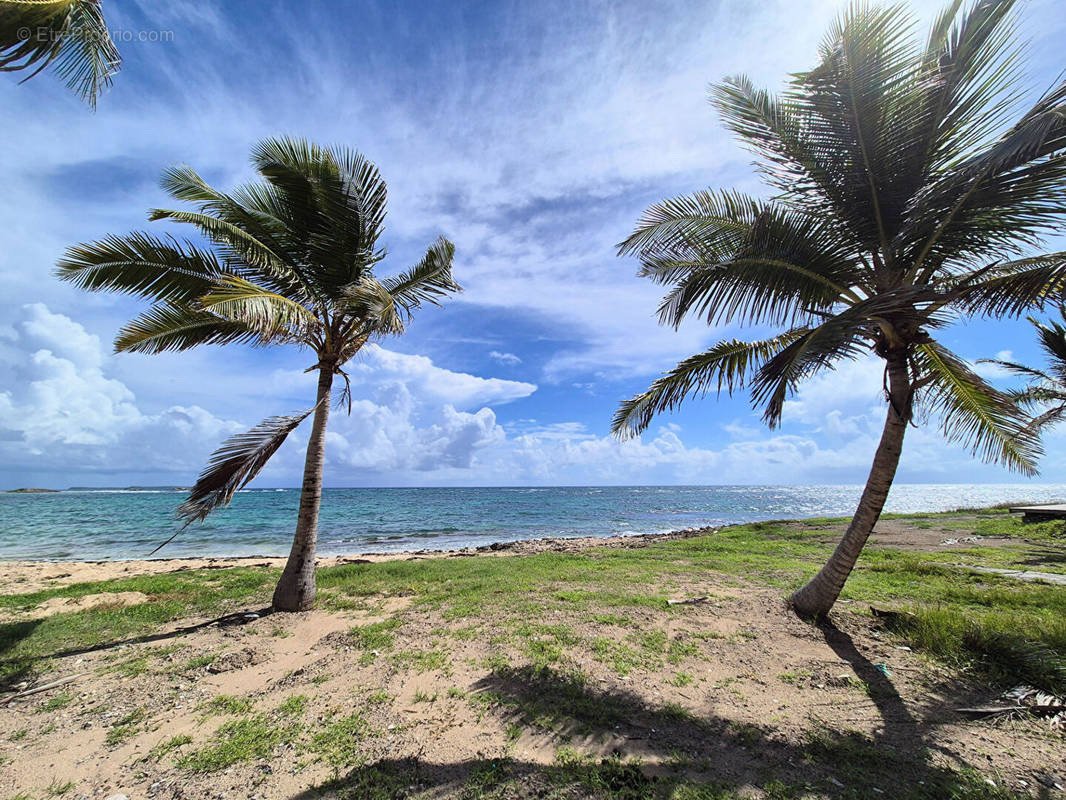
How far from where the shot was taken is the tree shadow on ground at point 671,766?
9.91ft

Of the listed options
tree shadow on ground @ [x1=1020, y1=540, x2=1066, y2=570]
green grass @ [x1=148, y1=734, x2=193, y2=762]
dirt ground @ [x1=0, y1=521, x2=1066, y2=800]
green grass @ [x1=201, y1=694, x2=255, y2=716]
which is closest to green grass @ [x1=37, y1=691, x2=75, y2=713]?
dirt ground @ [x1=0, y1=521, x2=1066, y2=800]

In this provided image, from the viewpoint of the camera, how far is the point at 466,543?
75.9ft

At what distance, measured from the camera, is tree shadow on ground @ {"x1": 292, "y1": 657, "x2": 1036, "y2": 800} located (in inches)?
119

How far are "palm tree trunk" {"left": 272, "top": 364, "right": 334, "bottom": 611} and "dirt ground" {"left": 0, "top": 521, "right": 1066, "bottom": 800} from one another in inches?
29.8

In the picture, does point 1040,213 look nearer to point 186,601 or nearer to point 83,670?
point 83,670

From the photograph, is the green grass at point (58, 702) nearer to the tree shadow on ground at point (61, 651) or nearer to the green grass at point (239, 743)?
the tree shadow on ground at point (61, 651)

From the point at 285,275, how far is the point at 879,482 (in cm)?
912

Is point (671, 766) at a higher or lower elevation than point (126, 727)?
higher

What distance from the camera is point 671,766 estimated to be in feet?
10.9

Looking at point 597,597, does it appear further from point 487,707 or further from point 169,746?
point 169,746

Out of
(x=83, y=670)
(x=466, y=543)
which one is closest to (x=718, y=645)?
(x=83, y=670)

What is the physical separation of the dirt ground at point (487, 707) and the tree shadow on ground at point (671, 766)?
0.9 inches

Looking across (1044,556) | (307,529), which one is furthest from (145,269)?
(1044,556)

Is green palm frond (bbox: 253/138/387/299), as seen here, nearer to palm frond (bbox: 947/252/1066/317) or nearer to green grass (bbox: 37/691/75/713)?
green grass (bbox: 37/691/75/713)
